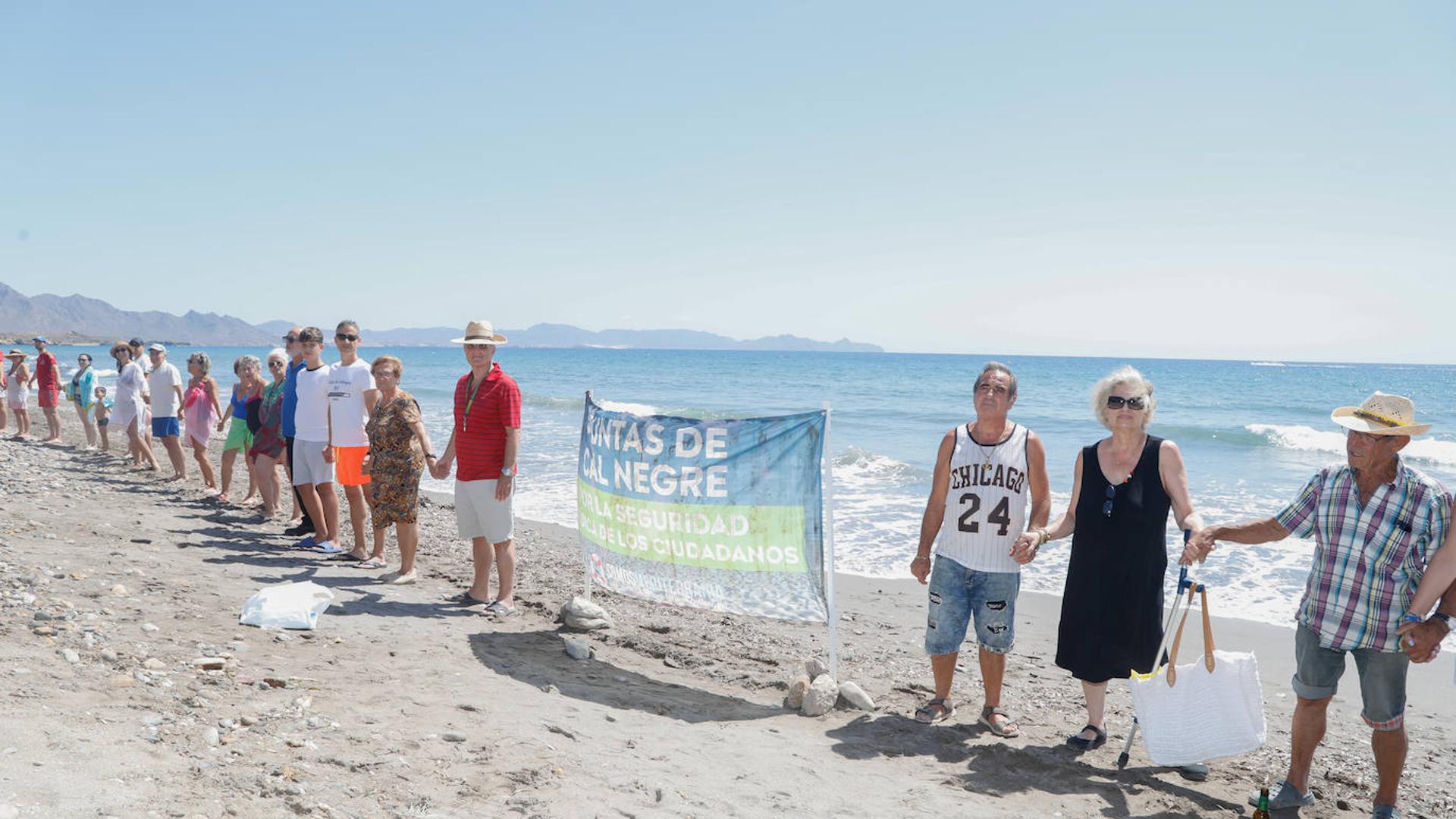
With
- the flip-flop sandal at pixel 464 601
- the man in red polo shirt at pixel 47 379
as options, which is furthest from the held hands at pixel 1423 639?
the man in red polo shirt at pixel 47 379

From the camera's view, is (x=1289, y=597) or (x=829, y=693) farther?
(x=1289, y=597)

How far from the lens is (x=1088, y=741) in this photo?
183 inches

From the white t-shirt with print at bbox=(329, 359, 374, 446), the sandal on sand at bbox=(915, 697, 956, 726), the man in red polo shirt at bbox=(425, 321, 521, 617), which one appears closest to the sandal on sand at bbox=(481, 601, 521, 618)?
the man in red polo shirt at bbox=(425, 321, 521, 617)

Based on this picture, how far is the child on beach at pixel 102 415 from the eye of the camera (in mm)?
14867

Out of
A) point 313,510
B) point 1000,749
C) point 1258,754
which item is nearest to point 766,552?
point 1000,749

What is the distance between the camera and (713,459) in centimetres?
561

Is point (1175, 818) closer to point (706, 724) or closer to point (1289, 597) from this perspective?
point (706, 724)

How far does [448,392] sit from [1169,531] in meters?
41.3

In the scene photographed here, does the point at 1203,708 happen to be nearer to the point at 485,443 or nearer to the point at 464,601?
the point at 485,443

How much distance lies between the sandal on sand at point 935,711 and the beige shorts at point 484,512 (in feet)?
10.2

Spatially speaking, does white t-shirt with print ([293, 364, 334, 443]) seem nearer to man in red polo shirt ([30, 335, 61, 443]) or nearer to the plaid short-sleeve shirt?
the plaid short-sleeve shirt

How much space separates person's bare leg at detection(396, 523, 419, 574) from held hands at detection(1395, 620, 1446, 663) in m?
6.41

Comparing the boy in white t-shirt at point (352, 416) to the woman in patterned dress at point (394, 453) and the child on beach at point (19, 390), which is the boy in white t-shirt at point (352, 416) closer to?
the woman in patterned dress at point (394, 453)

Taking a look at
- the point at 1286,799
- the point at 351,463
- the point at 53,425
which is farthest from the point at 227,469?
the point at 1286,799
